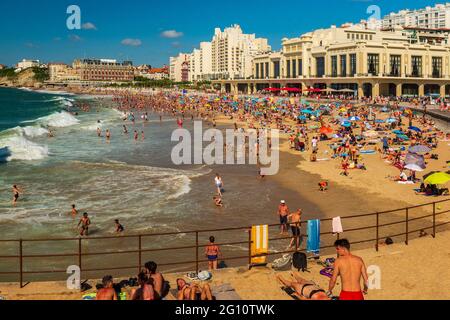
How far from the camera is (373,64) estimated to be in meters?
68.4

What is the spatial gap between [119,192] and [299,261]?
1160 cm

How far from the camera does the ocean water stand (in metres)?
14.8

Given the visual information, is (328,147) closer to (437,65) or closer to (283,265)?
(283,265)

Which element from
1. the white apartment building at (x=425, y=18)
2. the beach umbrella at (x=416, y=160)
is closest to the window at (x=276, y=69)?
the white apartment building at (x=425, y=18)

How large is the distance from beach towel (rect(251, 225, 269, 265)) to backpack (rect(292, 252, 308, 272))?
66 cm

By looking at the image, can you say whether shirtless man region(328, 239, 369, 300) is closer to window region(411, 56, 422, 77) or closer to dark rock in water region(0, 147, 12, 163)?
dark rock in water region(0, 147, 12, 163)

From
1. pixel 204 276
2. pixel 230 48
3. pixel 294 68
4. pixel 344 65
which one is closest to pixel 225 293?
pixel 204 276

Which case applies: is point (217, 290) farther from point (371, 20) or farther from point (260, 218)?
point (371, 20)

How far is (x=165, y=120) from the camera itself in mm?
55625

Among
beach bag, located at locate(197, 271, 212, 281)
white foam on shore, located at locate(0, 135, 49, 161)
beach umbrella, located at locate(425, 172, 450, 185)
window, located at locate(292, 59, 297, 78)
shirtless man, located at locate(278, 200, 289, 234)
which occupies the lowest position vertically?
beach bag, located at locate(197, 271, 212, 281)

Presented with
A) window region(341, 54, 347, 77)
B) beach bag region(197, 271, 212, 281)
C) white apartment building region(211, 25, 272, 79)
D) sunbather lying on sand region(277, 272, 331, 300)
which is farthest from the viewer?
white apartment building region(211, 25, 272, 79)

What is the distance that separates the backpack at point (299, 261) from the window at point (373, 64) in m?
63.5

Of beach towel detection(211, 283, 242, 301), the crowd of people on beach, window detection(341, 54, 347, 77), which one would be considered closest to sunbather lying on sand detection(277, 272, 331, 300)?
the crowd of people on beach

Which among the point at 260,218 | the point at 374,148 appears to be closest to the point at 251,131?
the point at 374,148
